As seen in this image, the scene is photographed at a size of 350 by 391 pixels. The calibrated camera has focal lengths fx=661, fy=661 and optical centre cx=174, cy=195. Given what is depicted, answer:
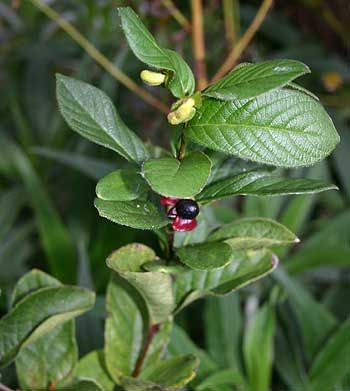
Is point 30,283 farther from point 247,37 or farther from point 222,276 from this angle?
point 247,37

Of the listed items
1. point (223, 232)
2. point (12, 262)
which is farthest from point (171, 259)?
point (12, 262)

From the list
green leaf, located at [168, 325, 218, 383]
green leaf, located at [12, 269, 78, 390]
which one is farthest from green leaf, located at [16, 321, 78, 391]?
green leaf, located at [168, 325, 218, 383]

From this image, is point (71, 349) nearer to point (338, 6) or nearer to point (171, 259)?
point (171, 259)

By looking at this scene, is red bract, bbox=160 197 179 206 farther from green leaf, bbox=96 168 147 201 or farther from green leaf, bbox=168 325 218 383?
green leaf, bbox=168 325 218 383

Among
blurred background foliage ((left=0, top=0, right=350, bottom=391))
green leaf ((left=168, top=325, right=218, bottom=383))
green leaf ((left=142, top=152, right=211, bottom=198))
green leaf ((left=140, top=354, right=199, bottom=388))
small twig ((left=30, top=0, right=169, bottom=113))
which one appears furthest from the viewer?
small twig ((left=30, top=0, right=169, bottom=113))

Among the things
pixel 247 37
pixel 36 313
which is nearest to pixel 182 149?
pixel 36 313

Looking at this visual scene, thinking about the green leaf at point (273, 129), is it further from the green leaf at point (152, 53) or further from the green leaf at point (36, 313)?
A: the green leaf at point (36, 313)

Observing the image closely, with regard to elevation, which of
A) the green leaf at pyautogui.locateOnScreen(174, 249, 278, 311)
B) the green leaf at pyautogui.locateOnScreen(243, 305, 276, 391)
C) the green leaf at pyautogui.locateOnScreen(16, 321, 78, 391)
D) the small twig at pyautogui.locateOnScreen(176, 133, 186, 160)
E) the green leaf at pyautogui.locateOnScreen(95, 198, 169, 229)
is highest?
the small twig at pyautogui.locateOnScreen(176, 133, 186, 160)
